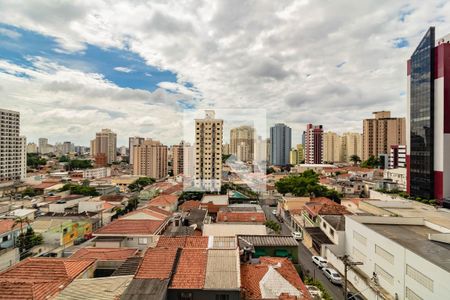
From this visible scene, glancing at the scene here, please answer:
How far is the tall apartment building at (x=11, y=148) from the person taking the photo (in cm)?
3431

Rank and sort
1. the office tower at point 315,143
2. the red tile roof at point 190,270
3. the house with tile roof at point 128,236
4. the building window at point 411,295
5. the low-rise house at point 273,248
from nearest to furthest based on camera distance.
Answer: the red tile roof at point 190,270 < the building window at point 411,295 < the low-rise house at point 273,248 < the house with tile roof at point 128,236 < the office tower at point 315,143

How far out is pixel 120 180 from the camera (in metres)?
36.1

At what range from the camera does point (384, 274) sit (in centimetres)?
834

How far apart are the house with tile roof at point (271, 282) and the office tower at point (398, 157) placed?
116 feet

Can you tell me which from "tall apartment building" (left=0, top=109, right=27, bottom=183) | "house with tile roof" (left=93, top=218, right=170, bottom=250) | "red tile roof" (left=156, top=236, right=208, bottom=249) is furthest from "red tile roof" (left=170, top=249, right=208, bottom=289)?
"tall apartment building" (left=0, top=109, right=27, bottom=183)

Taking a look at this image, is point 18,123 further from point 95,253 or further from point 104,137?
point 95,253

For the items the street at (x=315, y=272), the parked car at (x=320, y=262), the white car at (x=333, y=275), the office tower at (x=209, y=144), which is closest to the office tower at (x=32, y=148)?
the office tower at (x=209, y=144)

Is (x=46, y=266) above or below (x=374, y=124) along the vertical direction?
below

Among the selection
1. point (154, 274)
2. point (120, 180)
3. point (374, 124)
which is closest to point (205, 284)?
point (154, 274)

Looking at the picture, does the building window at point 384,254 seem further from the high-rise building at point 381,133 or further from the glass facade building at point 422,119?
the high-rise building at point 381,133

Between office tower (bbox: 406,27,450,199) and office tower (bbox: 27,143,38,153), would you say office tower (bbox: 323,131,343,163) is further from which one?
office tower (bbox: 27,143,38,153)

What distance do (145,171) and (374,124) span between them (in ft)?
132

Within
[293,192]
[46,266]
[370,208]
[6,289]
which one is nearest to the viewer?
[6,289]

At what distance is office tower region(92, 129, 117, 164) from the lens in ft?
218
